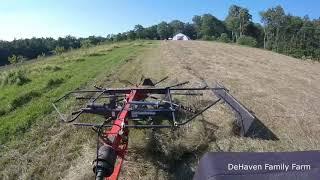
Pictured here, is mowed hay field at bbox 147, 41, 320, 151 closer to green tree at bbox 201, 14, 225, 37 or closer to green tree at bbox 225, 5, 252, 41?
green tree at bbox 225, 5, 252, 41

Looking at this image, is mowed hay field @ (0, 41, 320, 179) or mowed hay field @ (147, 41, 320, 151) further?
mowed hay field @ (147, 41, 320, 151)

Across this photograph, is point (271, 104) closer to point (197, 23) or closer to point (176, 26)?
point (176, 26)

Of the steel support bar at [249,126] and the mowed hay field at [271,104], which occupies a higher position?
the steel support bar at [249,126]

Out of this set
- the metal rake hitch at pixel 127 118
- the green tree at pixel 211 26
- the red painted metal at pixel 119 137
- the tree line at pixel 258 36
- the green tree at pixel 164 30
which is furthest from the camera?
the green tree at pixel 164 30

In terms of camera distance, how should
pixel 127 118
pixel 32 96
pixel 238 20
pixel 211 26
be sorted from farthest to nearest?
pixel 211 26, pixel 238 20, pixel 32 96, pixel 127 118

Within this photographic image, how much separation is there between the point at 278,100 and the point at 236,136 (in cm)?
460

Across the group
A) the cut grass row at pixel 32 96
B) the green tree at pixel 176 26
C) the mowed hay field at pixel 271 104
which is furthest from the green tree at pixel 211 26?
the mowed hay field at pixel 271 104

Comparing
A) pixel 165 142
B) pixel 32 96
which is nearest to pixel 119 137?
pixel 165 142

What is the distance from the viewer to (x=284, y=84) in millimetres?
18125

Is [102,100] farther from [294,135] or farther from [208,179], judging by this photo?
[208,179]

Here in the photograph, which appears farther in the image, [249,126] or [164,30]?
[164,30]

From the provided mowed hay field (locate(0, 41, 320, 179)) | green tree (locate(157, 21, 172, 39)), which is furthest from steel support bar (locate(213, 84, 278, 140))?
green tree (locate(157, 21, 172, 39))

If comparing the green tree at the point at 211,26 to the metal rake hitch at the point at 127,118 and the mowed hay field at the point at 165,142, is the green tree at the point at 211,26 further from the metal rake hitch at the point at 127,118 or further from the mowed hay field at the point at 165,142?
the metal rake hitch at the point at 127,118

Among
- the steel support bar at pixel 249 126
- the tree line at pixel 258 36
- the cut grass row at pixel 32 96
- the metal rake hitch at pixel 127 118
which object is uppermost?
the metal rake hitch at pixel 127 118
